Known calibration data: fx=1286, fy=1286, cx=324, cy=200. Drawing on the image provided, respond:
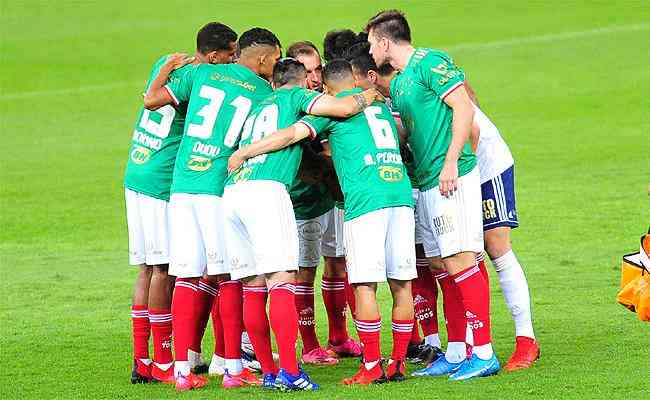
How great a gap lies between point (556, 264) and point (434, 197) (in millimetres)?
5162

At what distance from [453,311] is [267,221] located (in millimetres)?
1598

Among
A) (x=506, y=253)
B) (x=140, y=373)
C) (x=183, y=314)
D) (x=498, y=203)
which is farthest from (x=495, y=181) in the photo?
(x=140, y=373)

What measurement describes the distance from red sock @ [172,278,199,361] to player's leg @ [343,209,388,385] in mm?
1124

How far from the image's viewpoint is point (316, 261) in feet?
31.9

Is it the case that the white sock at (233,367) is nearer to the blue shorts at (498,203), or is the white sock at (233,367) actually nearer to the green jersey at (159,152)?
the green jersey at (159,152)

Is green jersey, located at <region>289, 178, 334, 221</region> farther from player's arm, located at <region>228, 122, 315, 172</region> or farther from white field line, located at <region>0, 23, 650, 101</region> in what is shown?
white field line, located at <region>0, 23, 650, 101</region>

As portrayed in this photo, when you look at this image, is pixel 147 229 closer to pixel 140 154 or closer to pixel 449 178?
pixel 140 154

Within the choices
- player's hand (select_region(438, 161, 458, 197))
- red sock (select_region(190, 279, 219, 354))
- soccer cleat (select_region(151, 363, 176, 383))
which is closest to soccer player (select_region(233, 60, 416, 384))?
player's hand (select_region(438, 161, 458, 197))

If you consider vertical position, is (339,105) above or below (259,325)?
above

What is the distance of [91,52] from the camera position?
38.4 meters

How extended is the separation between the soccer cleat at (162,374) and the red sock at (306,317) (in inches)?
46.8

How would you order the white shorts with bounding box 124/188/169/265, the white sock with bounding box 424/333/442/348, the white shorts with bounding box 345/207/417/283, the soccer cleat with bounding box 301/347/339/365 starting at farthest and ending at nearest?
the soccer cleat with bounding box 301/347/339/365 → the white sock with bounding box 424/333/442/348 → the white shorts with bounding box 124/188/169/265 → the white shorts with bounding box 345/207/417/283

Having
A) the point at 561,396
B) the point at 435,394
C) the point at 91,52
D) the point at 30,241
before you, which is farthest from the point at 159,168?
the point at 91,52

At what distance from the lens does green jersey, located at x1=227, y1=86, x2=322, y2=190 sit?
830 cm
